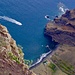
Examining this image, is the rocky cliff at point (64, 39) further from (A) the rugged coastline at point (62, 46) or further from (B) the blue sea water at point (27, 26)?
(B) the blue sea water at point (27, 26)

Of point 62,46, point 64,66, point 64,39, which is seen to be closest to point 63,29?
point 64,39

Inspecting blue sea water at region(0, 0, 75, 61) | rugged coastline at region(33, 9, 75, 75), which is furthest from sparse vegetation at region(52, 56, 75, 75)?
blue sea water at region(0, 0, 75, 61)

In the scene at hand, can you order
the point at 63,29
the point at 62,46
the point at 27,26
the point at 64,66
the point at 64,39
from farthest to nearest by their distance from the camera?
the point at 63,29 → the point at 64,39 → the point at 62,46 → the point at 27,26 → the point at 64,66

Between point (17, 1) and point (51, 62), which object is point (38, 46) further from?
point (17, 1)

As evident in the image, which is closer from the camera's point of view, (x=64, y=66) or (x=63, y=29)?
(x=64, y=66)

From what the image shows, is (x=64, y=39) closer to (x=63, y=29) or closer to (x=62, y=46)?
(x=62, y=46)

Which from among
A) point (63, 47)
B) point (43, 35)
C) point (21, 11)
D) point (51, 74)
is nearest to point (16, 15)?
point (21, 11)
